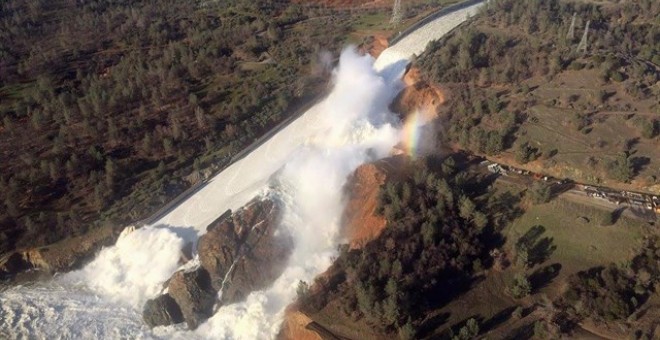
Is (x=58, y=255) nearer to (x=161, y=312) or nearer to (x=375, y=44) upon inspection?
(x=161, y=312)

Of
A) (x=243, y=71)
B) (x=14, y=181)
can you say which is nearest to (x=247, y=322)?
(x=14, y=181)

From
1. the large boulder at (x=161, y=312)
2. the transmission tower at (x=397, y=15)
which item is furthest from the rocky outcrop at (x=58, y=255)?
the transmission tower at (x=397, y=15)

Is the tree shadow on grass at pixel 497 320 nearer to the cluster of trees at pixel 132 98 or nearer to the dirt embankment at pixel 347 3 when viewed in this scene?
the cluster of trees at pixel 132 98

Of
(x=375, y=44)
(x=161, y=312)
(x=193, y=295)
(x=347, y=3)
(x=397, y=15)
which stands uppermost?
(x=347, y=3)

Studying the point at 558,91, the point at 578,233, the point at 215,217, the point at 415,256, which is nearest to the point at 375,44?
the point at 558,91

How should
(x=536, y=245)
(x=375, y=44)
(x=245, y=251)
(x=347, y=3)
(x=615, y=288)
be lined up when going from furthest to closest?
(x=347, y=3) < (x=375, y=44) < (x=245, y=251) < (x=536, y=245) < (x=615, y=288)

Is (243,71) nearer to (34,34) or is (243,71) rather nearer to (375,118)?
(375,118)
